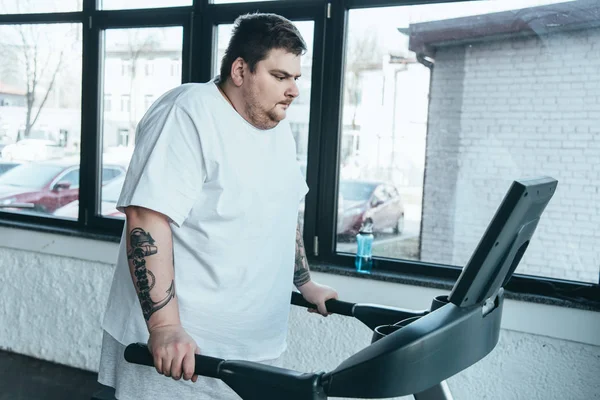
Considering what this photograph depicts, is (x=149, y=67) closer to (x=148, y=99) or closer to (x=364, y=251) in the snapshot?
(x=148, y=99)

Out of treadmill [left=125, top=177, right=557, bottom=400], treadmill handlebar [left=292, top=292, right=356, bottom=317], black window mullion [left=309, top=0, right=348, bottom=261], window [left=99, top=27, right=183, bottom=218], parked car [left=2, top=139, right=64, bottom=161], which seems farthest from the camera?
parked car [left=2, top=139, right=64, bottom=161]

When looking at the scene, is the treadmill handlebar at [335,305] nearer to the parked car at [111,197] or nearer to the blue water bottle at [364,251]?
the blue water bottle at [364,251]

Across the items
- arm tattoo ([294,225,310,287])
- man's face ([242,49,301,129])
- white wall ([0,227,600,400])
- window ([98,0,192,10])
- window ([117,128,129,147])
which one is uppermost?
window ([98,0,192,10])

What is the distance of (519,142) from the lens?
2.56 metres

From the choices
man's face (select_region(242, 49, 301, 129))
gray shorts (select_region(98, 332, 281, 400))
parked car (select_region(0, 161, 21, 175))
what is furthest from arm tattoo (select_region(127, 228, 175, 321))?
parked car (select_region(0, 161, 21, 175))

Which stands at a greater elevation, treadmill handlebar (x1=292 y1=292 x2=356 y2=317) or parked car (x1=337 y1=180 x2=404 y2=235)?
parked car (x1=337 y1=180 x2=404 y2=235)

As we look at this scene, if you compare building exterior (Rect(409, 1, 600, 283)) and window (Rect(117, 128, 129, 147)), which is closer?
building exterior (Rect(409, 1, 600, 283))

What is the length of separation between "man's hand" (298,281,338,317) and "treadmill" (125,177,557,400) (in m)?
0.50

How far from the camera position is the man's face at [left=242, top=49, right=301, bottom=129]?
1471mm

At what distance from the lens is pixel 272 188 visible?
5.13 ft

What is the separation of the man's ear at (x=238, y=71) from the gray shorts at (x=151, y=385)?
0.66m

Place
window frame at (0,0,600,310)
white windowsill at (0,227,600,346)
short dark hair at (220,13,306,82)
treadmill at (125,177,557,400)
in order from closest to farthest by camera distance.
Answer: treadmill at (125,177,557,400)
short dark hair at (220,13,306,82)
white windowsill at (0,227,600,346)
window frame at (0,0,600,310)

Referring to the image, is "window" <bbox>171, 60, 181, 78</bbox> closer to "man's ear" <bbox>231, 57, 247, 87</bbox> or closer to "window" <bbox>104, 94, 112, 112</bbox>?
"window" <bbox>104, 94, 112, 112</bbox>

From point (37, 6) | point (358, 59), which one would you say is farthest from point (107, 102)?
point (358, 59)
